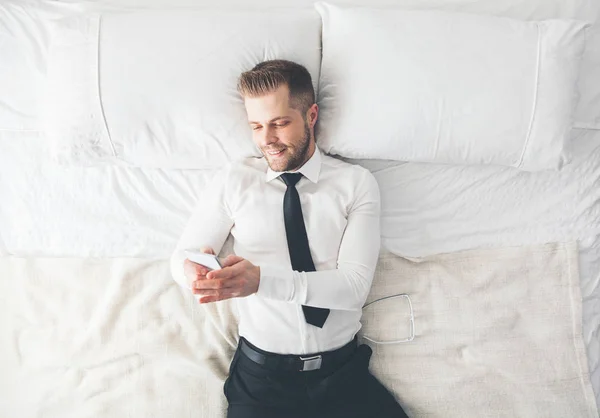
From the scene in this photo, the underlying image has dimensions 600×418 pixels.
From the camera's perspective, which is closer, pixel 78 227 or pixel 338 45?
pixel 338 45

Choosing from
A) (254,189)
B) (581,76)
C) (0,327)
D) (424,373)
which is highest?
(581,76)

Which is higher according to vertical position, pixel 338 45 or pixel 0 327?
pixel 338 45

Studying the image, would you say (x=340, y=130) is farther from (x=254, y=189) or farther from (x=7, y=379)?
(x=7, y=379)

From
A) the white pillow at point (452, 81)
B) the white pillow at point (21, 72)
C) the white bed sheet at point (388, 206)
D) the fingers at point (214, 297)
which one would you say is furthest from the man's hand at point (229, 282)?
the white pillow at point (21, 72)

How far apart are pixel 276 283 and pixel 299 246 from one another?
0.18 m

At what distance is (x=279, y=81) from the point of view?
5.32ft

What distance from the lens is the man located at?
1648 millimetres

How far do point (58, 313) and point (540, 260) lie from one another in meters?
1.67

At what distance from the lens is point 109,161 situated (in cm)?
183

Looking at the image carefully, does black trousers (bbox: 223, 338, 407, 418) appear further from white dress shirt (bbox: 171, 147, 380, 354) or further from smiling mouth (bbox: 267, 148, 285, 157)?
smiling mouth (bbox: 267, 148, 285, 157)

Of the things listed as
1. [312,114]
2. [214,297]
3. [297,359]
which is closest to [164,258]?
[214,297]

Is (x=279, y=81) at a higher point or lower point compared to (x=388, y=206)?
higher

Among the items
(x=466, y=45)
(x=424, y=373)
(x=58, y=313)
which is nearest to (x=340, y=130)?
(x=466, y=45)

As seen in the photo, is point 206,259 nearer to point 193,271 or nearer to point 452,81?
point 193,271
